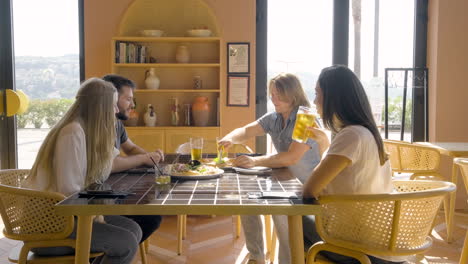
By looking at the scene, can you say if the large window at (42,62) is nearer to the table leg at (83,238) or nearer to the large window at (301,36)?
the large window at (301,36)

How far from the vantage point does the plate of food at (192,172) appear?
2203mm

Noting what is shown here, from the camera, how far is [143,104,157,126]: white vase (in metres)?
4.61

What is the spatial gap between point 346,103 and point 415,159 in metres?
2.19

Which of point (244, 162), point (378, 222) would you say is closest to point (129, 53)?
point (244, 162)

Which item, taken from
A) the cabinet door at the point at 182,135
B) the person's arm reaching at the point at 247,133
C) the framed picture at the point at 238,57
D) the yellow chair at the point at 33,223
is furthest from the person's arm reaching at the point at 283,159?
the framed picture at the point at 238,57

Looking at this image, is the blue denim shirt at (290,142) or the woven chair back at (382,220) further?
the blue denim shirt at (290,142)

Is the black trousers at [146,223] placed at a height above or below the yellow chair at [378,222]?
below

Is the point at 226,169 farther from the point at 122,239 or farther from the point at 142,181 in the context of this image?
the point at 122,239

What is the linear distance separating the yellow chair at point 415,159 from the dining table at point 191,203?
6.97 ft

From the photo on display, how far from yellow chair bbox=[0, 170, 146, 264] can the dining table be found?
6.7 inches

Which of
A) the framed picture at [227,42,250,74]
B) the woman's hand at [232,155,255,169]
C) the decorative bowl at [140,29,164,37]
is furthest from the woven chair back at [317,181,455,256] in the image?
the decorative bowl at [140,29,164,37]

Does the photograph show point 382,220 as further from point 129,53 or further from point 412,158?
point 129,53

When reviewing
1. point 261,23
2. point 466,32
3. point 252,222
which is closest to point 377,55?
point 466,32

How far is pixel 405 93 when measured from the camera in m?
4.76
